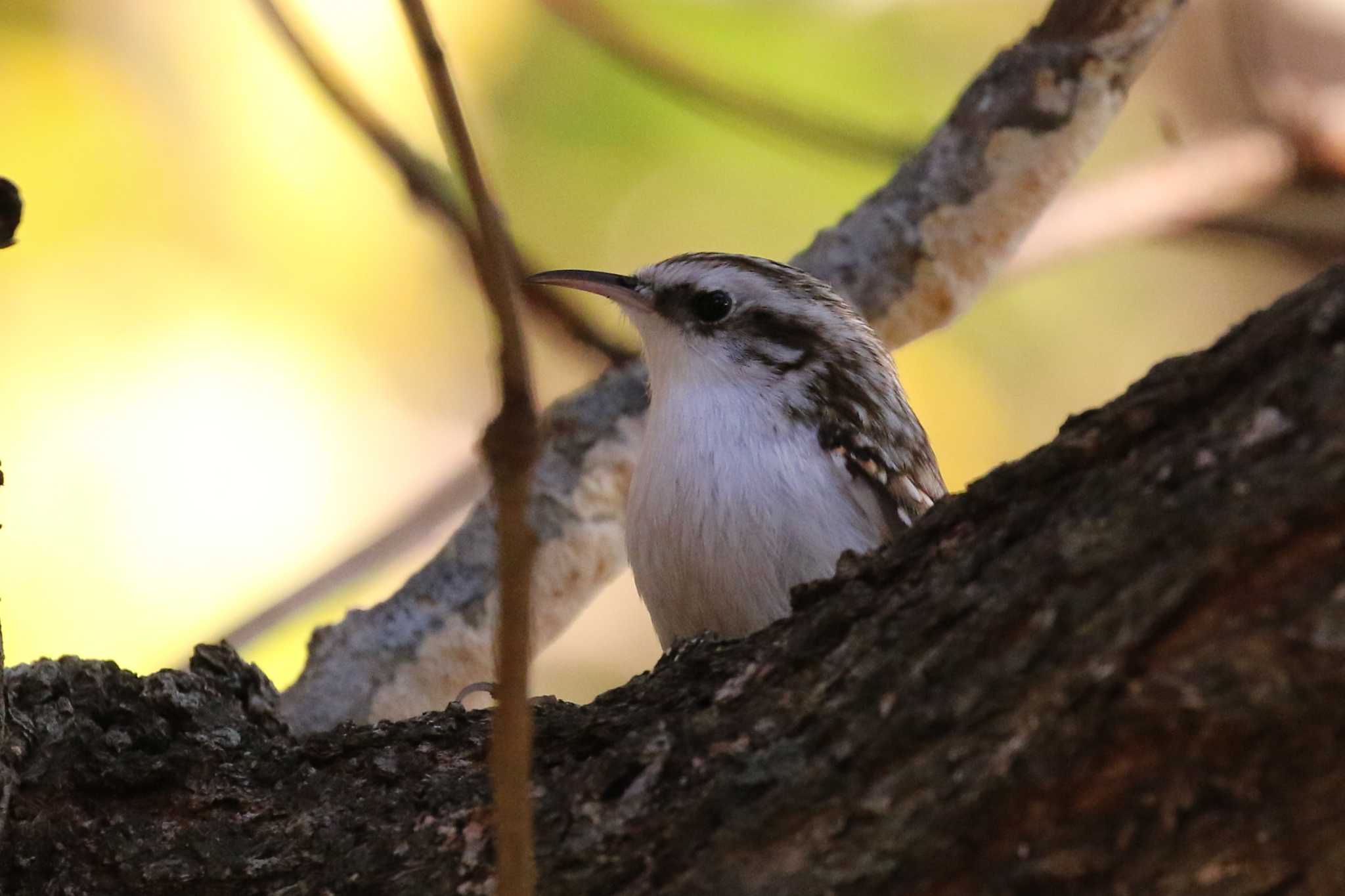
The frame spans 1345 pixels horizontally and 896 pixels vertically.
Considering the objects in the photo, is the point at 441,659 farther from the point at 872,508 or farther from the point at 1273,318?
the point at 1273,318

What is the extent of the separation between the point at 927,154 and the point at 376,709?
182 centimetres

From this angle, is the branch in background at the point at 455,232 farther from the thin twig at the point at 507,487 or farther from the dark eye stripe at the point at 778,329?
the thin twig at the point at 507,487

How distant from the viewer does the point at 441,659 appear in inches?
139

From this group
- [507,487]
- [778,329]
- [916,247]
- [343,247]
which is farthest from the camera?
[343,247]

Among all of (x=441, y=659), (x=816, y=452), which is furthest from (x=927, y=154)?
(x=441, y=659)

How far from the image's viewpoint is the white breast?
2.68 metres

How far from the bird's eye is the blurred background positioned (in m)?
1.28

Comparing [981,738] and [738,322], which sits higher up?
[738,322]

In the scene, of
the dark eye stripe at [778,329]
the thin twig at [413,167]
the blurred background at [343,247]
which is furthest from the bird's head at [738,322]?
the blurred background at [343,247]

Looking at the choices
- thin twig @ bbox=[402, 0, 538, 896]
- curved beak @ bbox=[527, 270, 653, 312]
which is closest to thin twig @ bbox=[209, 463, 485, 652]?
curved beak @ bbox=[527, 270, 653, 312]

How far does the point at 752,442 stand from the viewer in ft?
9.42

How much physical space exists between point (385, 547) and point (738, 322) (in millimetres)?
1520

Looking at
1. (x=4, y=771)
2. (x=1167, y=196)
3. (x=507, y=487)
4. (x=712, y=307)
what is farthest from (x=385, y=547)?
(x=507, y=487)

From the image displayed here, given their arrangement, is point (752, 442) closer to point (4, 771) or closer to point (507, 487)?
point (4, 771)
